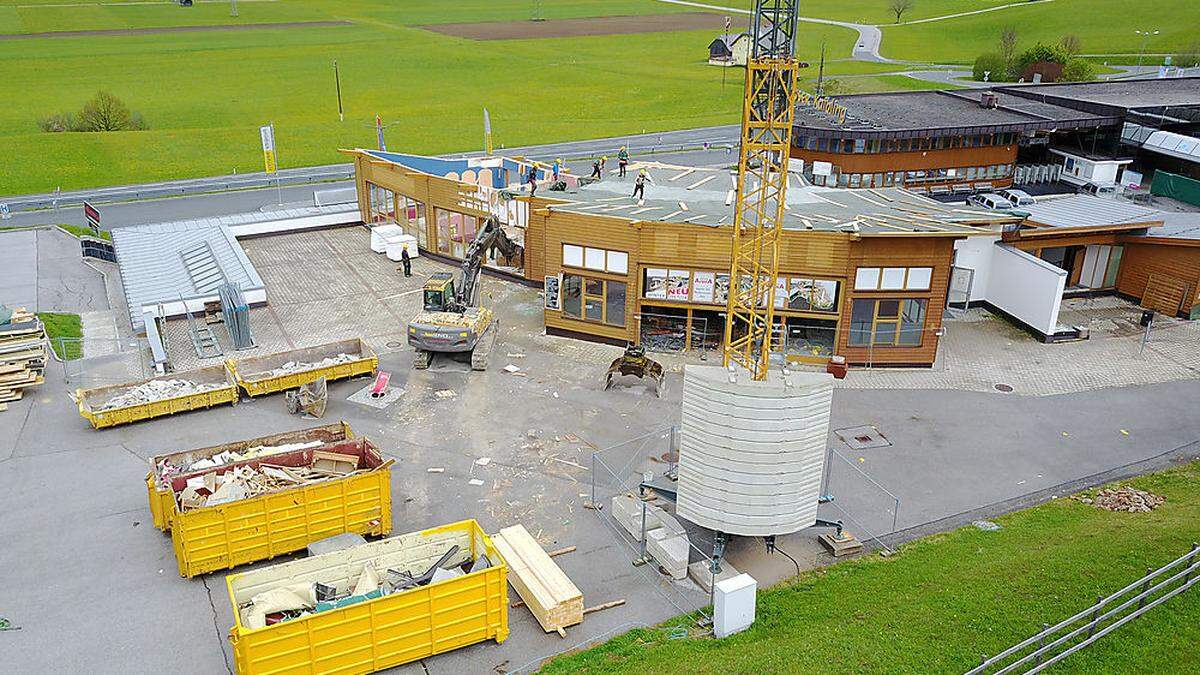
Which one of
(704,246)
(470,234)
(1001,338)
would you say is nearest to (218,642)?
(704,246)

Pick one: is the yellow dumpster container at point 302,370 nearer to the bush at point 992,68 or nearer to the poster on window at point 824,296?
the poster on window at point 824,296

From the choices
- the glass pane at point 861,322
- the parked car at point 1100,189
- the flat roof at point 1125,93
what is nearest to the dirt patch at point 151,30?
the flat roof at point 1125,93

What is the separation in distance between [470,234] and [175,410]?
1648 centimetres

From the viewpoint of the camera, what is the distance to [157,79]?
94062 mm

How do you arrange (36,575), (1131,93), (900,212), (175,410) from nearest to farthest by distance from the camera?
(36,575) < (175,410) < (900,212) < (1131,93)

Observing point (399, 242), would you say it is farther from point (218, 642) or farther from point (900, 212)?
point (218, 642)

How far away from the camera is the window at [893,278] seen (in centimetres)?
2950

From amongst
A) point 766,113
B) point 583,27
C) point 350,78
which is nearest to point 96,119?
point 350,78

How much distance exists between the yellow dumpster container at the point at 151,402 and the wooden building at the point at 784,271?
1167 centimetres

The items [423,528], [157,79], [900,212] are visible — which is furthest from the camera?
[157,79]

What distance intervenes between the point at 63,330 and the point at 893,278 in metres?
30.0

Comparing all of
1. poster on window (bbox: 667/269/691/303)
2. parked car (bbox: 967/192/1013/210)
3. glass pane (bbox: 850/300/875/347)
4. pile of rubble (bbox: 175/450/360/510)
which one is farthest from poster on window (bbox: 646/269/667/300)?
parked car (bbox: 967/192/1013/210)

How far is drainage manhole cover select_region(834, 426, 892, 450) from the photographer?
25.4 meters

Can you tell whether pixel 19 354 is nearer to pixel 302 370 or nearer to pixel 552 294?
pixel 302 370
